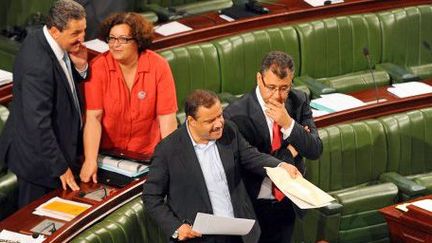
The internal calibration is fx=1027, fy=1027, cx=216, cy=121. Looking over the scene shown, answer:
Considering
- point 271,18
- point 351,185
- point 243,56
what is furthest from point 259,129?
point 271,18

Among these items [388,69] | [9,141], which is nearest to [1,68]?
[9,141]

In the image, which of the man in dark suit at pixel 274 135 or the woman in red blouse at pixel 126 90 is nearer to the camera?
the man in dark suit at pixel 274 135

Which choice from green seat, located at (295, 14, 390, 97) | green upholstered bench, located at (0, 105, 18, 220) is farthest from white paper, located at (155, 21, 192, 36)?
green upholstered bench, located at (0, 105, 18, 220)

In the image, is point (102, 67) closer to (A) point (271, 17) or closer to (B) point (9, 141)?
(B) point (9, 141)

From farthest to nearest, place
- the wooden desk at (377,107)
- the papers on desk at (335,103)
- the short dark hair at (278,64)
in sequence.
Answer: the papers on desk at (335,103), the wooden desk at (377,107), the short dark hair at (278,64)

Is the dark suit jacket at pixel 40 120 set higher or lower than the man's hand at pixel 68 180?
higher

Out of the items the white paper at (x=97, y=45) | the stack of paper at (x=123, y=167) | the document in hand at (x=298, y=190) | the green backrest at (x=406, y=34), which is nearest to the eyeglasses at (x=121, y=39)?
the stack of paper at (x=123, y=167)

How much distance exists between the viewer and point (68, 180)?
2.70 metres

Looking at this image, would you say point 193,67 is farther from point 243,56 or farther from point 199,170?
point 199,170

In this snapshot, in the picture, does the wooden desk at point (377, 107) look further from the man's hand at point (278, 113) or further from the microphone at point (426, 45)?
the man's hand at point (278, 113)

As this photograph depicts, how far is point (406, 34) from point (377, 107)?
0.79 meters

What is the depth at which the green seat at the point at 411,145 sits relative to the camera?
3514 mm

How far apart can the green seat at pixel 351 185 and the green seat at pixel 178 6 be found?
119 cm

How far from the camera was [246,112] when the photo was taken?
2590 millimetres
